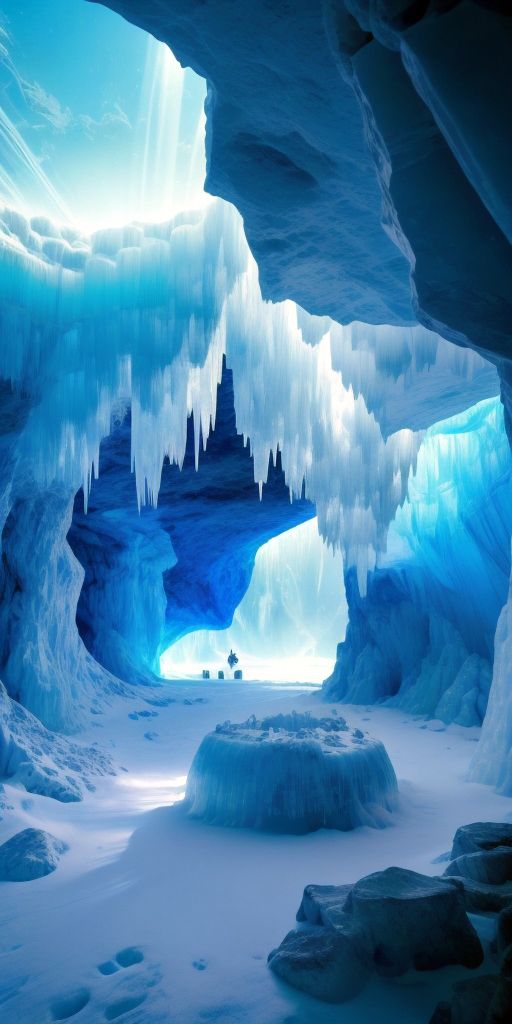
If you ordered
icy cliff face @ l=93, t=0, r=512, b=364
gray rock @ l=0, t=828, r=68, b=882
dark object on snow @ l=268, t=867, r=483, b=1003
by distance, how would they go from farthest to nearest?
gray rock @ l=0, t=828, r=68, b=882 → dark object on snow @ l=268, t=867, r=483, b=1003 → icy cliff face @ l=93, t=0, r=512, b=364

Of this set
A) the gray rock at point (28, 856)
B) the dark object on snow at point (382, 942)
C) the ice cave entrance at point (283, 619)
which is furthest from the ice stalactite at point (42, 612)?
the ice cave entrance at point (283, 619)

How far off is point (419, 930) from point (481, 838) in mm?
1551

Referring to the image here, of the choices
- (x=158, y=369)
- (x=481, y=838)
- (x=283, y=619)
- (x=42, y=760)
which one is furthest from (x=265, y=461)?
(x=283, y=619)

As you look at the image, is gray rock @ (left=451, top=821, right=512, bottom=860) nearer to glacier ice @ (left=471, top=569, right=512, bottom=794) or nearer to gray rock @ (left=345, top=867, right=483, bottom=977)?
gray rock @ (left=345, top=867, right=483, bottom=977)

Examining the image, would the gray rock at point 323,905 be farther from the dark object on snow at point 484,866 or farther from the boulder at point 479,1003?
the boulder at point 479,1003

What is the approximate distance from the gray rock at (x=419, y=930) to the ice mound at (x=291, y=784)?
298 cm

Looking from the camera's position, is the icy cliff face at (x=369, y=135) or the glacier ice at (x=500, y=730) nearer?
the icy cliff face at (x=369, y=135)

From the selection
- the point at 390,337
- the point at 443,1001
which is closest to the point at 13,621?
the point at 390,337

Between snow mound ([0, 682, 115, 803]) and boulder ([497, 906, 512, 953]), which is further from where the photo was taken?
snow mound ([0, 682, 115, 803])

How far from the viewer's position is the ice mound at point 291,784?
549cm

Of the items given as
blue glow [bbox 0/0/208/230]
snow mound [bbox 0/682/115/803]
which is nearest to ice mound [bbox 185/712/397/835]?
snow mound [bbox 0/682/115/803]

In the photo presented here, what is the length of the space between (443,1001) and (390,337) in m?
7.56

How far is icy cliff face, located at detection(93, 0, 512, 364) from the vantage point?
1744 millimetres

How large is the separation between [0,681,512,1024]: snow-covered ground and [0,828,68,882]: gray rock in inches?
4.6
